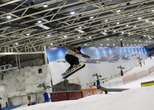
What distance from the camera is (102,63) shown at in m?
26.9

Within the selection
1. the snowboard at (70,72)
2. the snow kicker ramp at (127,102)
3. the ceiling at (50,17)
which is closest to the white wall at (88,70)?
the snowboard at (70,72)

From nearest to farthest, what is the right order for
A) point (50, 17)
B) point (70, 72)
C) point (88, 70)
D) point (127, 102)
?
1. point (127, 102)
2. point (50, 17)
3. point (70, 72)
4. point (88, 70)

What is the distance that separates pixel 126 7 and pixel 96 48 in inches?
496

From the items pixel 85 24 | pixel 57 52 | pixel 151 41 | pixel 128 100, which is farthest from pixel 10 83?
pixel 151 41

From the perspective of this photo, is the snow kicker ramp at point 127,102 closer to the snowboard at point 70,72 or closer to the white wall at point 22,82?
the snowboard at point 70,72

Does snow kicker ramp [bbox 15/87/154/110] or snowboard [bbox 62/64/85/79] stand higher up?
snowboard [bbox 62/64/85/79]

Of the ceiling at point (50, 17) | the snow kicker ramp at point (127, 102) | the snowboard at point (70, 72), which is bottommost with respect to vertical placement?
the snow kicker ramp at point (127, 102)

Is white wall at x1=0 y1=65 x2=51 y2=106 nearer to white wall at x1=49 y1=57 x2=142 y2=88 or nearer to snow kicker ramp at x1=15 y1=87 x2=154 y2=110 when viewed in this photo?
white wall at x1=49 y1=57 x2=142 y2=88

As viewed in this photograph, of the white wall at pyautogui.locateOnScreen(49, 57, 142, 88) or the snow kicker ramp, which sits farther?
the white wall at pyautogui.locateOnScreen(49, 57, 142, 88)

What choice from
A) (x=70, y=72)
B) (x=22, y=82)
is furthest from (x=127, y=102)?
(x=22, y=82)

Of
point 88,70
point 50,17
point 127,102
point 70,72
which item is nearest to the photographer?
point 127,102

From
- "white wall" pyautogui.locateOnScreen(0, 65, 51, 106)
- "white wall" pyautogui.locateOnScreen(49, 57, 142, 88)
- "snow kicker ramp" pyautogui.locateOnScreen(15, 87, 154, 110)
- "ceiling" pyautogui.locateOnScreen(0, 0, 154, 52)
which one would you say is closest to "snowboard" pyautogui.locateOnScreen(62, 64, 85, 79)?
"white wall" pyautogui.locateOnScreen(49, 57, 142, 88)

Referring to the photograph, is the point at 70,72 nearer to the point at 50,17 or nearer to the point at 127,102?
the point at 50,17

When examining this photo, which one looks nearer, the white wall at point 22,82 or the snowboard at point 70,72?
the snowboard at point 70,72
